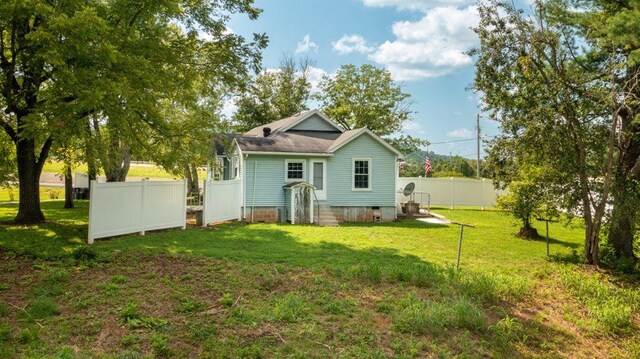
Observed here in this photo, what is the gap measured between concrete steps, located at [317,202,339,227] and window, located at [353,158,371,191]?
1649mm

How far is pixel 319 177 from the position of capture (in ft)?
58.8

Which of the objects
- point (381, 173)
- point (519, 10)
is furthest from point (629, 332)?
point (381, 173)

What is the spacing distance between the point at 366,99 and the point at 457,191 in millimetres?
10024

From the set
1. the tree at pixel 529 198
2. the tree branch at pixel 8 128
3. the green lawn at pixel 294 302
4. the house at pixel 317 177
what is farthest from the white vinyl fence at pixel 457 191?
the tree branch at pixel 8 128

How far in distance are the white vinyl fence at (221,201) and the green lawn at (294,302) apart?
4092mm

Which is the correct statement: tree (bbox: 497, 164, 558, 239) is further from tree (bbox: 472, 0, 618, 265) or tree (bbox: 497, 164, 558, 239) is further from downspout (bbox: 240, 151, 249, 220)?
downspout (bbox: 240, 151, 249, 220)

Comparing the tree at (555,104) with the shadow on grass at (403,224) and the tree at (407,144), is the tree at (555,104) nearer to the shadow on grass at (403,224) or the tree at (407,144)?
the shadow on grass at (403,224)

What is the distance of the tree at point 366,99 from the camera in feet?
100.0

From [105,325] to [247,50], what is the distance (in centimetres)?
934

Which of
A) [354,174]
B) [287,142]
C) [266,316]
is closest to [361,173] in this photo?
[354,174]

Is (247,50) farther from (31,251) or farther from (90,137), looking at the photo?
(31,251)

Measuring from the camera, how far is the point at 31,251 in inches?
336

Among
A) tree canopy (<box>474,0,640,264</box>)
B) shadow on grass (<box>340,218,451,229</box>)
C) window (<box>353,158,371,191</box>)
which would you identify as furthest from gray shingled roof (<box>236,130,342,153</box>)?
tree canopy (<box>474,0,640,264</box>)

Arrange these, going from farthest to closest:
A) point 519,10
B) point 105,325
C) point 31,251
Answer: point 519,10
point 31,251
point 105,325
